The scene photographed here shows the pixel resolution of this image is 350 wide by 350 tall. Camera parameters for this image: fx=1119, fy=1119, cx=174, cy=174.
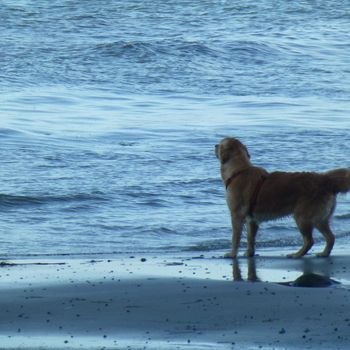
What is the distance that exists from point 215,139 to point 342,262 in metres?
7.41

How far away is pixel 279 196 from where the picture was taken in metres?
9.03

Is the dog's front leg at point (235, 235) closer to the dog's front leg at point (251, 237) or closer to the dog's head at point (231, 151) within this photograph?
the dog's front leg at point (251, 237)

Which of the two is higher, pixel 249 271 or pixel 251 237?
pixel 249 271

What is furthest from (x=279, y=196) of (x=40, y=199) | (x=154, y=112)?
(x=154, y=112)

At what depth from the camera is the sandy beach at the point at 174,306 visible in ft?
20.4

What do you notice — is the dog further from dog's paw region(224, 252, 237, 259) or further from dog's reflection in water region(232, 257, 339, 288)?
dog's reflection in water region(232, 257, 339, 288)

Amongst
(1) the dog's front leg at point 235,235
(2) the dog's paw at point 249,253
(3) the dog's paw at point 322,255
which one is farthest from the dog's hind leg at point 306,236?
(1) the dog's front leg at point 235,235

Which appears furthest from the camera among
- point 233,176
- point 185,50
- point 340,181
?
point 185,50

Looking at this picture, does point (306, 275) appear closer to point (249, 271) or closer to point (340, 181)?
point (249, 271)

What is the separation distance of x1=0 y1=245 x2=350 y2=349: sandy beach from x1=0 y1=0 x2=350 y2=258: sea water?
5.20ft

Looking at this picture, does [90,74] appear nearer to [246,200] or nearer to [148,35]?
[148,35]

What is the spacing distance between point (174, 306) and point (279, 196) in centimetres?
236

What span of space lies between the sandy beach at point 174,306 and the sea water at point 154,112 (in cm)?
158

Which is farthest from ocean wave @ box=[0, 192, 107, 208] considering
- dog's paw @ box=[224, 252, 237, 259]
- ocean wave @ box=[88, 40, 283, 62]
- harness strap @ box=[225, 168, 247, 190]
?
ocean wave @ box=[88, 40, 283, 62]
